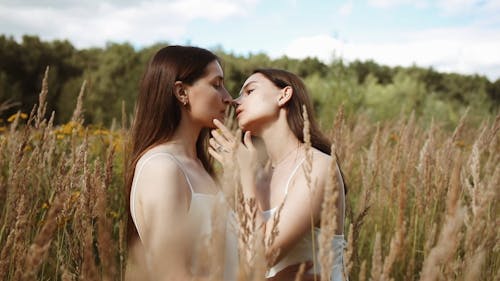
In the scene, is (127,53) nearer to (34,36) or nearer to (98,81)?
(98,81)

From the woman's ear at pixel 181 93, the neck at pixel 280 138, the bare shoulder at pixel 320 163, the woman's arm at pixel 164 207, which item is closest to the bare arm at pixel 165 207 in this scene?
the woman's arm at pixel 164 207

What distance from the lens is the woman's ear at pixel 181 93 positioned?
2.13 metres

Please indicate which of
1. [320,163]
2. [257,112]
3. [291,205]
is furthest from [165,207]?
[257,112]

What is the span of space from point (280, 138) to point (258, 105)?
204mm

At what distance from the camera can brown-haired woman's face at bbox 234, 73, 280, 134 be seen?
246 centimetres

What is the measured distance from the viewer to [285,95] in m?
2.48

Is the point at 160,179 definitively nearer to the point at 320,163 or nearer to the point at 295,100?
the point at 320,163

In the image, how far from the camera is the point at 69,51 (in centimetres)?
1391

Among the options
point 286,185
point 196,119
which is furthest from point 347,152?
point 196,119

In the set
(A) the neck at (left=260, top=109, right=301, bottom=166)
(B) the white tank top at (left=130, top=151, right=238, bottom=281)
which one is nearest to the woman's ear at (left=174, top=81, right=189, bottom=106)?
(B) the white tank top at (left=130, top=151, right=238, bottom=281)

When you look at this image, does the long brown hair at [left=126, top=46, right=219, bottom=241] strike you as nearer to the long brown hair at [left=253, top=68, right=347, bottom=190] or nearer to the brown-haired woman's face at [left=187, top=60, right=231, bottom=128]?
the brown-haired woman's face at [left=187, top=60, right=231, bottom=128]

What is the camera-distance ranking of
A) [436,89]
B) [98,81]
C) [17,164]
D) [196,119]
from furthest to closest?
[436,89] < [98,81] < [196,119] < [17,164]

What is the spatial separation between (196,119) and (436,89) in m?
18.6

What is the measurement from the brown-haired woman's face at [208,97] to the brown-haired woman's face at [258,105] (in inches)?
8.6
